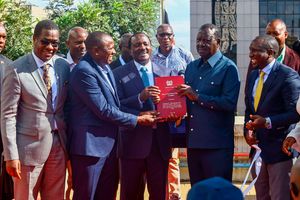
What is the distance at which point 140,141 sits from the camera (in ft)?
23.6

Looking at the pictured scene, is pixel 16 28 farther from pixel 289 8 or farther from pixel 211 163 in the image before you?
pixel 289 8

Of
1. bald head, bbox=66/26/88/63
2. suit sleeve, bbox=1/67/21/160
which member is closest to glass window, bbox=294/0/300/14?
bald head, bbox=66/26/88/63

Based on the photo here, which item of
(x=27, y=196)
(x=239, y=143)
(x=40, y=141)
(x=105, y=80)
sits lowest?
(x=239, y=143)

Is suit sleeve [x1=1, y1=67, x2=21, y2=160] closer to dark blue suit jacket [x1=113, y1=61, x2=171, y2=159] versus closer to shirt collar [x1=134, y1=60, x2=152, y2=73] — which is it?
dark blue suit jacket [x1=113, y1=61, x2=171, y2=159]

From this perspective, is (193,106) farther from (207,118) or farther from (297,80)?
(297,80)

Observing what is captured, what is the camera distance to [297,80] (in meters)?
6.89

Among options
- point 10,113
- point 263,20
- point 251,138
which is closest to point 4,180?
point 10,113

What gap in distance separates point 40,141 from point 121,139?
1.14 meters

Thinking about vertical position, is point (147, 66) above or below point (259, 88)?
above

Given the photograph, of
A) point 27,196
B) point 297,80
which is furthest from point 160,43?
point 27,196

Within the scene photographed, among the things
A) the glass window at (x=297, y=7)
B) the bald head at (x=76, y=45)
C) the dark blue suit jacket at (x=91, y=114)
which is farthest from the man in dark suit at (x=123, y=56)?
the glass window at (x=297, y=7)

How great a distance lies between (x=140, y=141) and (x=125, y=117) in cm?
49

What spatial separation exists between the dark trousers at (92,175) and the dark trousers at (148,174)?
9.6 inches

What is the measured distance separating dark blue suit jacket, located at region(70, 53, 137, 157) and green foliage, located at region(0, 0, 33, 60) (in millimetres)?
12764
